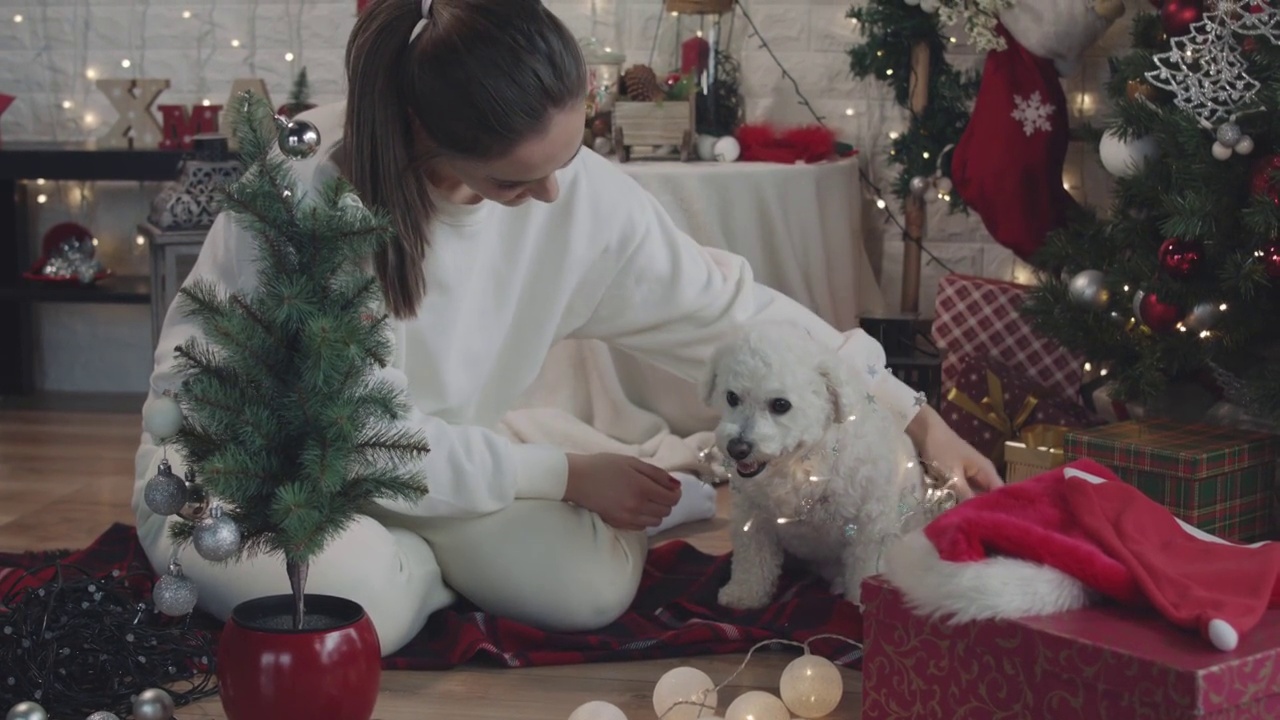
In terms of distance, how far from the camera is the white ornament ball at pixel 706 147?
3154 millimetres

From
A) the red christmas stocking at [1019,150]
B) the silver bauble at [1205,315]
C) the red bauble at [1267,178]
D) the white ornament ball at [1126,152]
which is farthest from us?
Result: the red christmas stocking at [1019,150]

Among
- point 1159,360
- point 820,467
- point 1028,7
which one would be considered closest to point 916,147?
point 1028,7

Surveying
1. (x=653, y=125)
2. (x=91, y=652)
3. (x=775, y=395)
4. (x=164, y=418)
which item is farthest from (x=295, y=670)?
(x=653, y=125)

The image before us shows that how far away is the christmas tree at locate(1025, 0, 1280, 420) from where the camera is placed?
2.12 metres

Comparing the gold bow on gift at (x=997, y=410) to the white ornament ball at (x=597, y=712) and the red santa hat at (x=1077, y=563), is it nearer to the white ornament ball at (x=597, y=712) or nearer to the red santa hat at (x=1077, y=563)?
the red santa hat at (x=1077, y=563)

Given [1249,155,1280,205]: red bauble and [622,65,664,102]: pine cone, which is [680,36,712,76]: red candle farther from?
[1249,155,1280,205]: red bauble

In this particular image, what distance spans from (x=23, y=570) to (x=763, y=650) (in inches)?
38.4

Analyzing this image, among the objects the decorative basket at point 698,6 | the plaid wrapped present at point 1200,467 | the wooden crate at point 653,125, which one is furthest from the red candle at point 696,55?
the plaid wrapped present at point 1200,467

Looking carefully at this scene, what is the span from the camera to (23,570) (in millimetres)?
1859

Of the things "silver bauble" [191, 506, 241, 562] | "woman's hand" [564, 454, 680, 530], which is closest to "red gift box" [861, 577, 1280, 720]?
"woman's hand" [564, 454, 680, 530]

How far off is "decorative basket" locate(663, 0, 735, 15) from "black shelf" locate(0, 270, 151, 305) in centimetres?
140

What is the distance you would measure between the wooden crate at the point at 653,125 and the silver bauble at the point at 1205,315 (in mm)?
1242

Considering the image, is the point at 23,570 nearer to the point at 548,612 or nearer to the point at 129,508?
the point at 129,508

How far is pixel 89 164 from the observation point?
3250 mm
